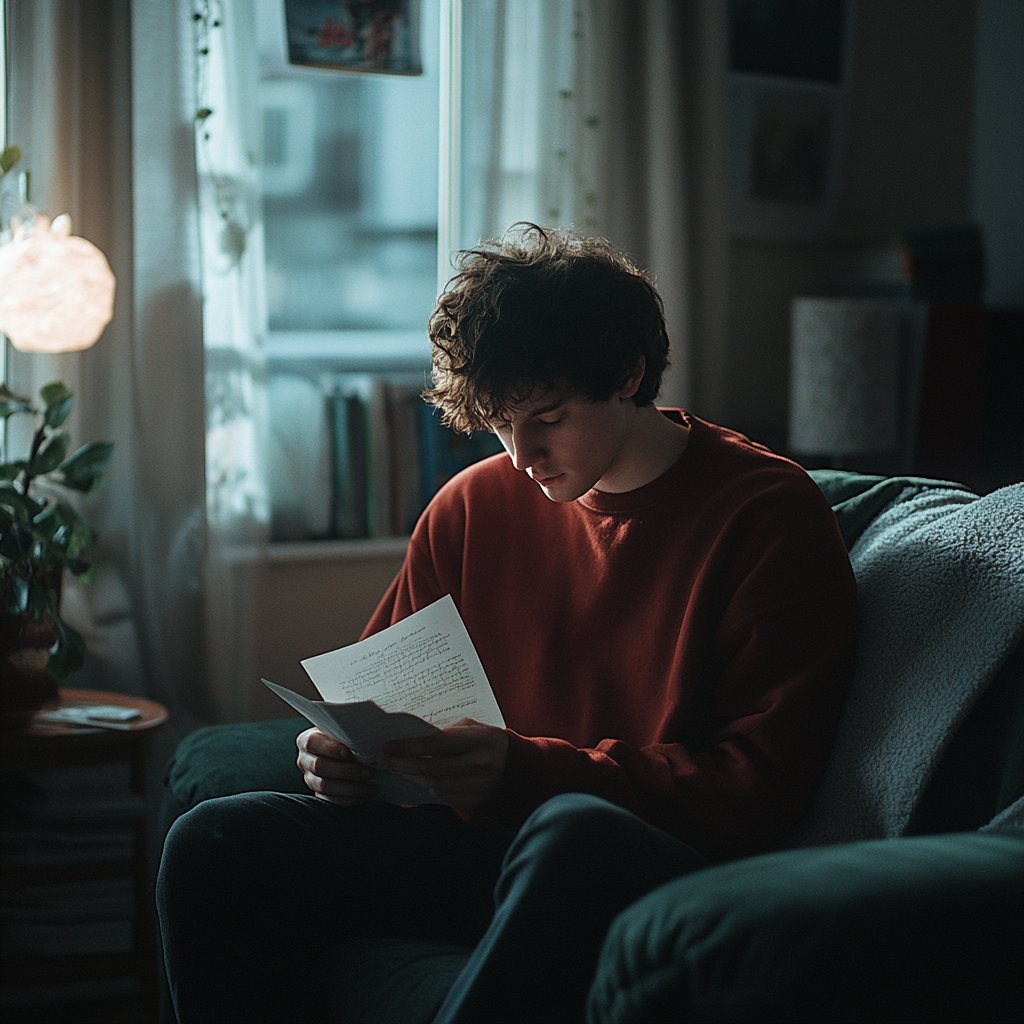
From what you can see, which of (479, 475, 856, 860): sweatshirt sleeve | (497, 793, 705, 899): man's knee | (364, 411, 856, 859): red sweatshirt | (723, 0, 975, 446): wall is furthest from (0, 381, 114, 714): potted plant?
(723, 0, 975, 446): wall

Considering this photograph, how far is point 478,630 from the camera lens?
55.5 inches

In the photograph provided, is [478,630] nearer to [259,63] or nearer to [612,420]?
[612,420]

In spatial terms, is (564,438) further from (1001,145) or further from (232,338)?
(1001,145)

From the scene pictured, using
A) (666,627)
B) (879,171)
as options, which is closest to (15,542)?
(666,627)

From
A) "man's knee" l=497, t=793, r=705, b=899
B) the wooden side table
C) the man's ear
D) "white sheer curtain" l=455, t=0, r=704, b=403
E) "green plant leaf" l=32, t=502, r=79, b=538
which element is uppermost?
"white sheer curtain" l=455, t=0, r=704, b=403

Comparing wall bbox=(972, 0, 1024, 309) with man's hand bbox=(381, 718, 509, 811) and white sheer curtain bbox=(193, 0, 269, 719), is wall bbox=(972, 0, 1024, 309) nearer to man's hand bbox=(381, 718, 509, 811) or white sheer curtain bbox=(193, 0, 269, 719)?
white sheer curtain bbox=(193, 0, 269, 719)

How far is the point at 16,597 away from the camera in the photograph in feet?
5.39

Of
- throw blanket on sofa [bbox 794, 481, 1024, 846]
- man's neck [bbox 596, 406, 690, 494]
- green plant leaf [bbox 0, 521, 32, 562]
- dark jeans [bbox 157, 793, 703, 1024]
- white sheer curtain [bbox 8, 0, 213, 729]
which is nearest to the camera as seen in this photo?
dark jeans [bbox 157, 793, 703, 1024]

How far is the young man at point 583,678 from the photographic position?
1083 mm

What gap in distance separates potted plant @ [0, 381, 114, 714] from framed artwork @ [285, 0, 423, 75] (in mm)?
904

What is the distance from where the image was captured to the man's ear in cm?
122

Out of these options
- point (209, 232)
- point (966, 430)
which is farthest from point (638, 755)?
point (966, 430)

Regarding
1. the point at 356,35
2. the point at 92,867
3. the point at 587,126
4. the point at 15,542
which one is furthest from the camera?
the point at 587,126

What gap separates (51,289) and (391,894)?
1024 mm
